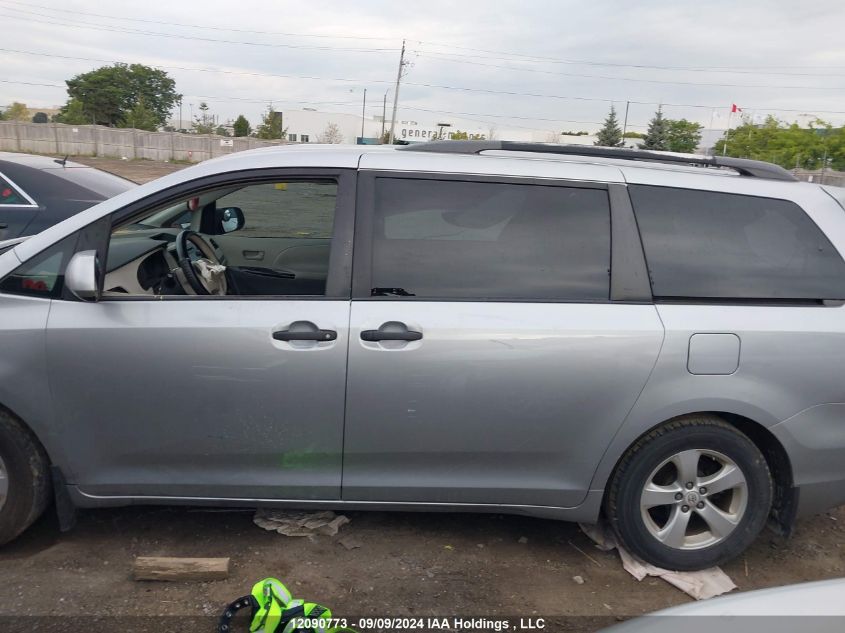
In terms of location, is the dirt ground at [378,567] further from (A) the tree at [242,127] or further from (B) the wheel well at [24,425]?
(A) the tree at [242,127]

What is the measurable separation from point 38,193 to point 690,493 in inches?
233

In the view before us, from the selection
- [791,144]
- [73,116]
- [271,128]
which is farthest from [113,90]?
[791,144]

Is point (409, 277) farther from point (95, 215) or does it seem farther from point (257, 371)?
point (95, 215)

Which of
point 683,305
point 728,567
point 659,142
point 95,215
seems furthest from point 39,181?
point 659,142

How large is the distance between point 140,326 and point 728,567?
2.89 m

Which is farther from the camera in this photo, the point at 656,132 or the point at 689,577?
the point at 656,132

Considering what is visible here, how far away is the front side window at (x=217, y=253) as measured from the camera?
10.5ft

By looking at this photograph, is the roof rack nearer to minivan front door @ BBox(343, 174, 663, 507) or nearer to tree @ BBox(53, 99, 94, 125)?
minivan front door @ BBox(343, 174, 663, 507)

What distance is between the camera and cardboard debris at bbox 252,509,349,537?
339cm

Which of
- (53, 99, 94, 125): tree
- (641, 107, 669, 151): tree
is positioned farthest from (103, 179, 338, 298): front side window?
(53, 99, 94, 125): tree

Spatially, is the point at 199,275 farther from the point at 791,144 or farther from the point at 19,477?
the point at 791,144

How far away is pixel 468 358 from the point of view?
9.45ft

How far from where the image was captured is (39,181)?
20.9ft

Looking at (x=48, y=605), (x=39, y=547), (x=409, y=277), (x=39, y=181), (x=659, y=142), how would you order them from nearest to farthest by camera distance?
1. (x=48, y=605)
2. (x=409, y=277)
3. (x=39, y=547)
4. (x=39, y=181)
5. (x=659, y=142)
